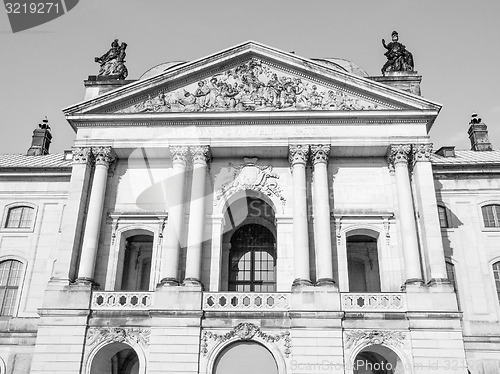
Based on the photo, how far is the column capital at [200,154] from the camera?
2916cm

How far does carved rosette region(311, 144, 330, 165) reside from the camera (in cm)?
2892

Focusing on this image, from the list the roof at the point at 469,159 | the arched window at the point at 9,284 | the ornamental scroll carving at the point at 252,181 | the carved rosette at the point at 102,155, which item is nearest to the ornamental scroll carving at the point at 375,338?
the ornamental scroll carving at the point at 252,181

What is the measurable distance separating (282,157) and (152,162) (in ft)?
23.5

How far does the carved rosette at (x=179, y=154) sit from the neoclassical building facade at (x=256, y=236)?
0.25 feet

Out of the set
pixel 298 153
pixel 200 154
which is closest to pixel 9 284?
pixel 200 154

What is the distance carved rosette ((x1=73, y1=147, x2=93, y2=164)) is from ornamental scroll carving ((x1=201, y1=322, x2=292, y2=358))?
11150 mm

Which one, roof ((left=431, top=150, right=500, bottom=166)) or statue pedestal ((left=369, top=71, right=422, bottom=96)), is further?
roof ((left=431, top=150, right=500, bottom=166))

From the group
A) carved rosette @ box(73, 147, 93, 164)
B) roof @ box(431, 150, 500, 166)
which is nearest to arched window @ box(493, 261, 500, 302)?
roof @ box(431, 150, 500, 166)

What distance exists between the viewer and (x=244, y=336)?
25156mm

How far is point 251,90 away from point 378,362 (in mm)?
15842

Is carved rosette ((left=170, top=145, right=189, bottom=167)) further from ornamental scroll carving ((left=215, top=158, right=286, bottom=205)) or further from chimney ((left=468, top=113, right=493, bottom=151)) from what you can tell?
chimney ((left=468, top=113, right=493, bottom=151))

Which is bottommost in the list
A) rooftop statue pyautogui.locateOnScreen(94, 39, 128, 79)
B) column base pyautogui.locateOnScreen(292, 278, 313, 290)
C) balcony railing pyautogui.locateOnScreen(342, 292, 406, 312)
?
balcony railing pyautogui.locateOnScreen(342, 292, 406, 312)

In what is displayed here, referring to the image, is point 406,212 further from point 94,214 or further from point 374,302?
point 94,214

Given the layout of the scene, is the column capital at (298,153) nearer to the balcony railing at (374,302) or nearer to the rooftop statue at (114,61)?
the balcony railing at (374,302)
